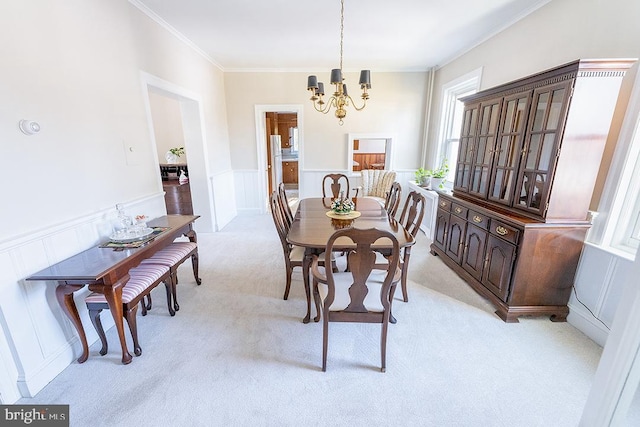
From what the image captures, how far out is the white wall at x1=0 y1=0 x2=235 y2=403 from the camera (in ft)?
4.67

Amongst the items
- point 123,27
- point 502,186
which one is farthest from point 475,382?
point 123,27

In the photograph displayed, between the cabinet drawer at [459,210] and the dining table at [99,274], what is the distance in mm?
2874

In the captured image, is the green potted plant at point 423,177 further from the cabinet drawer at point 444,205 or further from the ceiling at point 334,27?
the ceiling at point 334,27

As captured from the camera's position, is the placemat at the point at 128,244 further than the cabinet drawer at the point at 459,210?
No

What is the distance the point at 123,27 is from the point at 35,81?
1143mm

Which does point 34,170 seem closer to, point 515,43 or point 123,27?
point 123,27

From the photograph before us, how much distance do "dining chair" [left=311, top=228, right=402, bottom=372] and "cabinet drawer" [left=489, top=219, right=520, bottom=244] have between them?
1100 millimetres

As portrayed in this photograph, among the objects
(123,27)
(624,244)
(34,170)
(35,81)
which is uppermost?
(123,27)

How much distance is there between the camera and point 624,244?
6.01ft

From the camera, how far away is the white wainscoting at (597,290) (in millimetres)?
1778

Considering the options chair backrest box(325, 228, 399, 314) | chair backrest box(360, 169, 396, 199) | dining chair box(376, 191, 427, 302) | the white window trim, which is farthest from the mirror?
chair backrest box(325, 228, 399, 314)

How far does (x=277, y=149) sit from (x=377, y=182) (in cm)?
331

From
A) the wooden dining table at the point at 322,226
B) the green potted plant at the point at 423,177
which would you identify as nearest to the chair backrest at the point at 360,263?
the wooden dining table at the point at 322,226

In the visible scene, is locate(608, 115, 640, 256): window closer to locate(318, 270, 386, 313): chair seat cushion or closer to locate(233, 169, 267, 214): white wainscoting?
locate(318, 270, 386, 313): chair seat cushion
